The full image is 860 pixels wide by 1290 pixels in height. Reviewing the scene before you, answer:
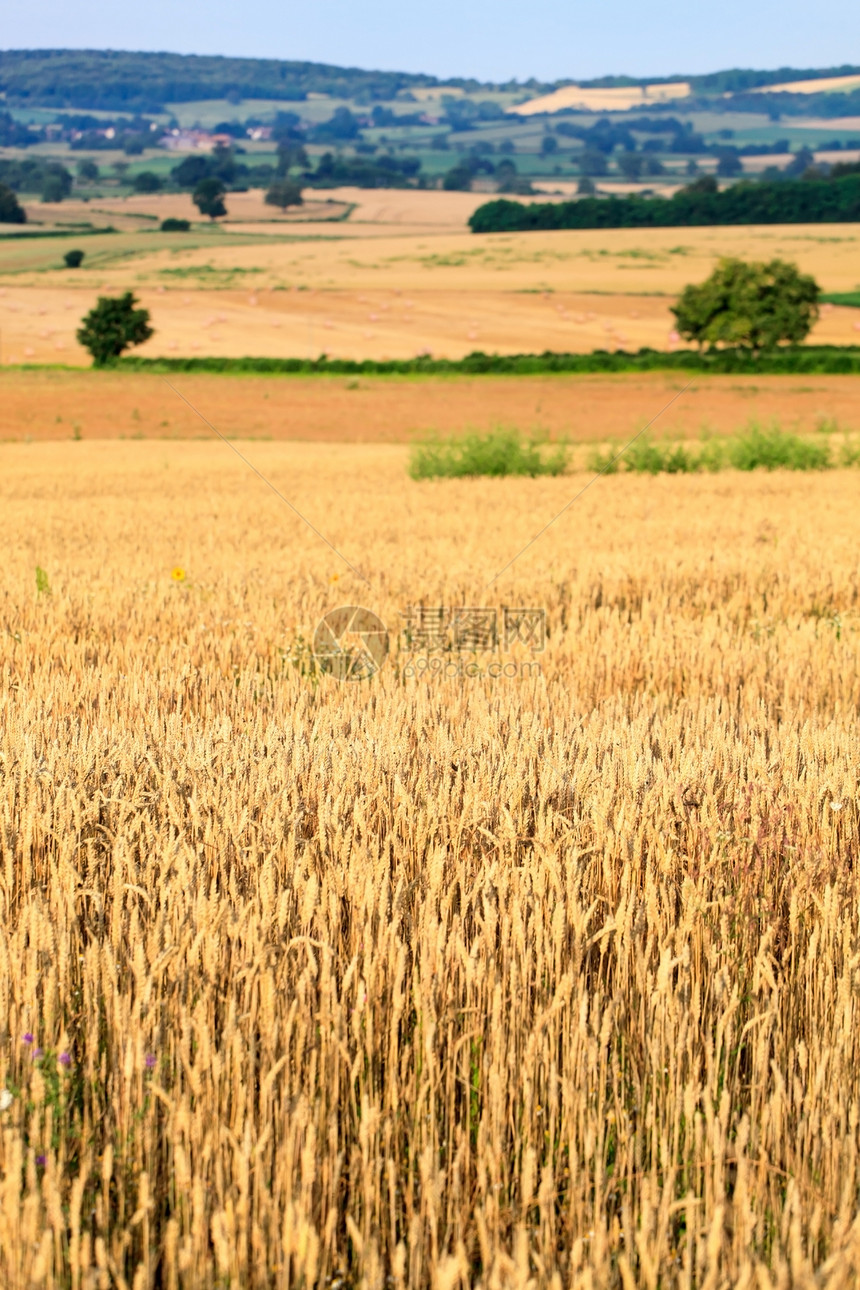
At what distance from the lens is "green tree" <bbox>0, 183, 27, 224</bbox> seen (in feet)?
198

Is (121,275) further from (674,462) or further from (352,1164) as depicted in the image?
(352,1164)

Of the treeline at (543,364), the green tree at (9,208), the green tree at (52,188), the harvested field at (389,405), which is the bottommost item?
the harvested field at (389,405)

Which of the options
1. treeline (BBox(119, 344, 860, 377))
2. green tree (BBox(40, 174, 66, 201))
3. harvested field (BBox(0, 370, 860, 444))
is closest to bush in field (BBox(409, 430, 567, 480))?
harvested field (BBox(0, 370, 860, 444))

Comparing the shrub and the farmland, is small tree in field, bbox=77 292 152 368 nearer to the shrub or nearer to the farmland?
the farmland

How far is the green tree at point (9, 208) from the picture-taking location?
60.2m

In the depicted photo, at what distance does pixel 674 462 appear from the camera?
73.0 ft

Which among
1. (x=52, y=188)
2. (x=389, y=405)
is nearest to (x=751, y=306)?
(x=389, y=405)

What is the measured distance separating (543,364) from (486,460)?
39.4m

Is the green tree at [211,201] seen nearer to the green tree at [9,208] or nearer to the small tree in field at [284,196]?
the small tree in field at [284,196]

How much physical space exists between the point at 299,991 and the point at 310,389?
173 feet

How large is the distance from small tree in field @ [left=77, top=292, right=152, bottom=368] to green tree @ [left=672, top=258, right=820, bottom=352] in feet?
108

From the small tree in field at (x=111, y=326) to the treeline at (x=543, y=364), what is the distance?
12.9 ft

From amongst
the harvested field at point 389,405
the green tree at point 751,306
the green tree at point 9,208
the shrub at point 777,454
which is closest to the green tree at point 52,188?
the green tree at point 9,208

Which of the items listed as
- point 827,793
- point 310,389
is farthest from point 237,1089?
point 310,389
